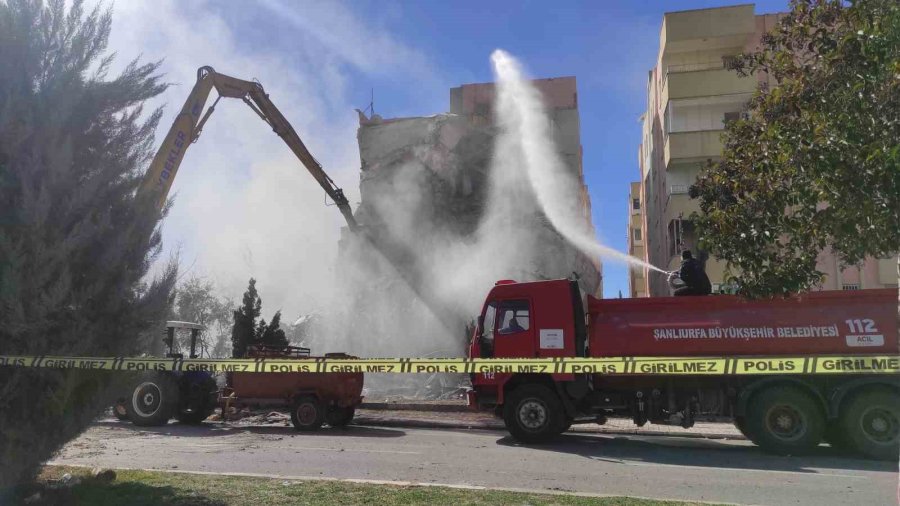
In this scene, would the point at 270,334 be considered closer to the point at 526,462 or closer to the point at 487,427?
the point at 487,427

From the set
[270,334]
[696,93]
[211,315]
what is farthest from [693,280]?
[211,315]

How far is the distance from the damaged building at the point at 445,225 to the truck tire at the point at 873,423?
14327 millimetres

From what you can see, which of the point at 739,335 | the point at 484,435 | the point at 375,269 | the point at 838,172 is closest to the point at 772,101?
the point at 838,172

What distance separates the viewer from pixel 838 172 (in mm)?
3676

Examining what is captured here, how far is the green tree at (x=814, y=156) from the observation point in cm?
358

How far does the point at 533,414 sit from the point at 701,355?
3.01m

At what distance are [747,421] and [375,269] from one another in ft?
58.0

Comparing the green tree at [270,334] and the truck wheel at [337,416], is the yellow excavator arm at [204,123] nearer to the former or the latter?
the green tree at [270,334]

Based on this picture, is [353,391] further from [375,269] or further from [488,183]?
[488,183]

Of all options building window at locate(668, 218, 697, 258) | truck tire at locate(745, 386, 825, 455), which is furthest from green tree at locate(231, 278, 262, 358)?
truck tire at locate(745, 386, 825, 455)

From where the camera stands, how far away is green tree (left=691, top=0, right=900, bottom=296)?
358cm

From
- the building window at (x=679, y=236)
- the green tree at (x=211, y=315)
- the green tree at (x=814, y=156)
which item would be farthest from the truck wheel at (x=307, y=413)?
the green tree at (x=211, y=315)

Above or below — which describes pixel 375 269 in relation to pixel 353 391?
above

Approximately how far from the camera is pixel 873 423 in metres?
9.55
